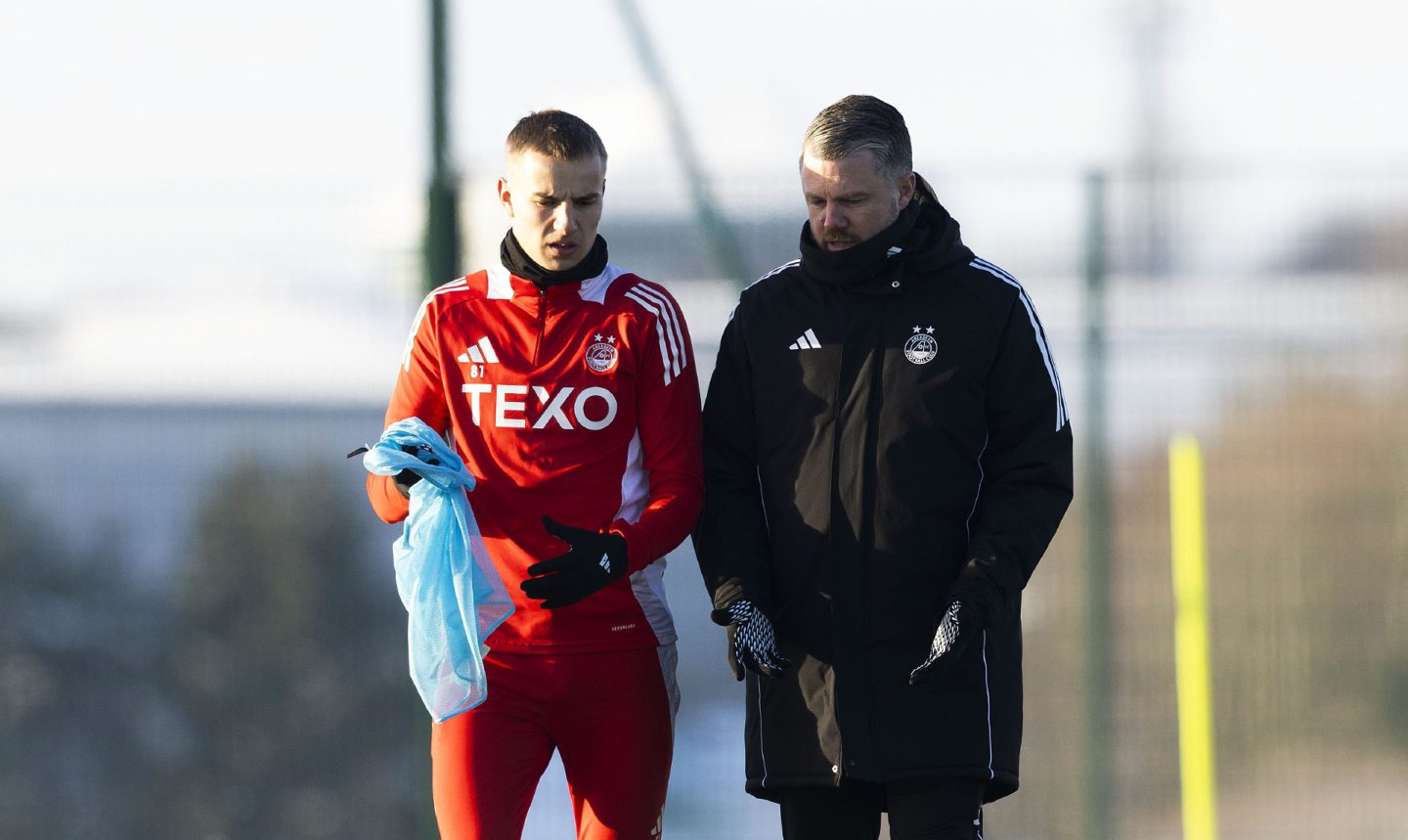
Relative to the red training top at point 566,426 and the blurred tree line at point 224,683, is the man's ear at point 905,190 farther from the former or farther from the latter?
the blurred tree line at point 224,683

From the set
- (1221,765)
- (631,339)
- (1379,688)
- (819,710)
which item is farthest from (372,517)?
(1379,688)

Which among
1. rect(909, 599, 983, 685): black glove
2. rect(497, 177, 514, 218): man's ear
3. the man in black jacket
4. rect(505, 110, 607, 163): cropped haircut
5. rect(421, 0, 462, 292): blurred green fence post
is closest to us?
rect(909, 599, 983, 685): black glove

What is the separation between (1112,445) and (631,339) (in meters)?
1.98

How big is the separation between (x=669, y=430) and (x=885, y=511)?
433mm

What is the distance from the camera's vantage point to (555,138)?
9.39 ft

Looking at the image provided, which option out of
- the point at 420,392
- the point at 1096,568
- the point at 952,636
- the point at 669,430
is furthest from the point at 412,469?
the point at 1096,568

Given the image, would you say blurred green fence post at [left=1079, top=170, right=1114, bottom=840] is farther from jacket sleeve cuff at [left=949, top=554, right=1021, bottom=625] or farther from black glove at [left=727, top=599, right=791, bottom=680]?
black glove at [left=727, top=599, right=791, bottom=680]

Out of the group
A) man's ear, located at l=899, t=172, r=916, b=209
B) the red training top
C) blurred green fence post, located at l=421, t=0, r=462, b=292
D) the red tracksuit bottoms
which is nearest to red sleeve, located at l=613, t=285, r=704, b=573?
the red training top

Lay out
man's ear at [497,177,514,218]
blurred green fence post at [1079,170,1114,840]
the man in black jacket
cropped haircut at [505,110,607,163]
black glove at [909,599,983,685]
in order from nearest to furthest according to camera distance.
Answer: black glove at [909,599,983,685]
the man in black jacket
cropped haircut at [505,110,607,163]
man's ear at [497,177,514,218]
blurred green fence post at [1079,170,1114,840]

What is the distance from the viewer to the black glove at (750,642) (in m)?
2.73

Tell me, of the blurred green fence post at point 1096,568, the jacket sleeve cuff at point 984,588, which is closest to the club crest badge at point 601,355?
the jacket sleeve cuff at point 984,588

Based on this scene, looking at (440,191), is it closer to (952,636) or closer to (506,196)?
(506,196)

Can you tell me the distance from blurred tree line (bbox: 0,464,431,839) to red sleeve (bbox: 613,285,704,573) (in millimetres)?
1770

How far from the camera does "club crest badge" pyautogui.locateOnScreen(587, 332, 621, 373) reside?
293 centimetres
